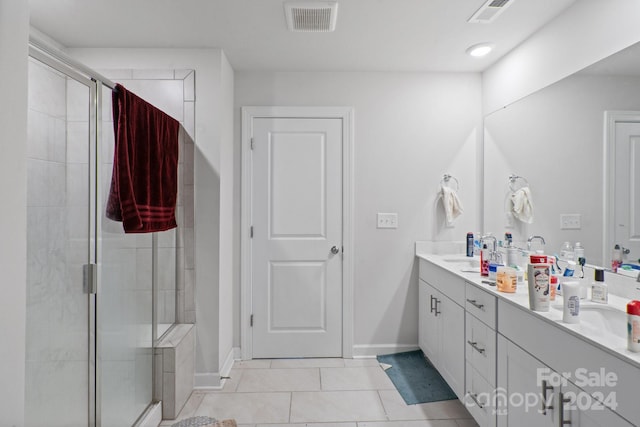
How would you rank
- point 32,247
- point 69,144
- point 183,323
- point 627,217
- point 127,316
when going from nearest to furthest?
point 32,247 → point 69,144 → point 627,217 → point 127,316 → point 183,323

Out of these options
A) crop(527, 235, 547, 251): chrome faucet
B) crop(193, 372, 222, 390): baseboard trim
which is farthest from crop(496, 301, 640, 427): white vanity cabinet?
crop(193, 372, 222, 390): baseboard trim

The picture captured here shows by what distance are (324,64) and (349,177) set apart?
905mm

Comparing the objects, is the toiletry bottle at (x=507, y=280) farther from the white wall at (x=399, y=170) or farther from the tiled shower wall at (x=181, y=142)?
the tiled shower wall at (x=181, y=142)

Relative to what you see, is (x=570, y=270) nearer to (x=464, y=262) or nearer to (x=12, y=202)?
(x=464, y=262)

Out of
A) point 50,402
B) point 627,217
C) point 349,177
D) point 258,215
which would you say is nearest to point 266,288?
point 258,215

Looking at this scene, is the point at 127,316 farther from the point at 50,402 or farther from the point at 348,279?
the point at 348,279

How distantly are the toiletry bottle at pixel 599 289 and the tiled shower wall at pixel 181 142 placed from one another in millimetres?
2324

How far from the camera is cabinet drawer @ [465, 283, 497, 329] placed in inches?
71.8

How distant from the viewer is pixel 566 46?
2068mm

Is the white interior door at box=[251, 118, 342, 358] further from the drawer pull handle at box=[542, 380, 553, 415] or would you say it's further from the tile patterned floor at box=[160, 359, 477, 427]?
the drawer pull handle at box=[542, 380, 553, 415]

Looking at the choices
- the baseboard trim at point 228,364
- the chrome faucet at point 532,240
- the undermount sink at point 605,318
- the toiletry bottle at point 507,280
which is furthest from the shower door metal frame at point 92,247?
the chrome faucet at point 532,240

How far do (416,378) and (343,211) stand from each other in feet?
4.47

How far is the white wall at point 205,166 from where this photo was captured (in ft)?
8.51

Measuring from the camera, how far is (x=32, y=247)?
4.26 feet
